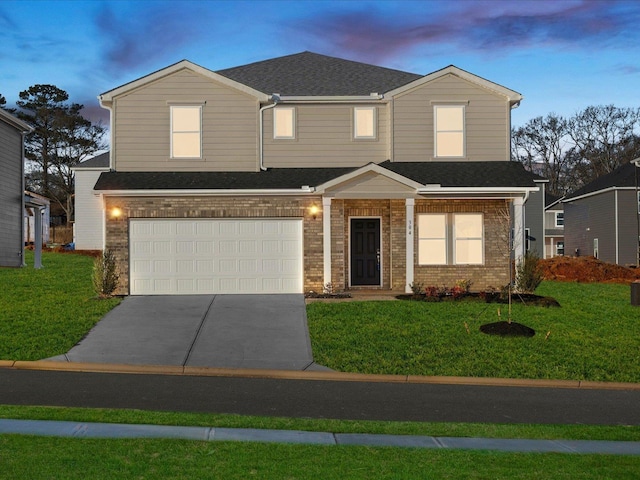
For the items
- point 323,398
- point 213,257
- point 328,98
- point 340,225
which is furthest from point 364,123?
point 323,398

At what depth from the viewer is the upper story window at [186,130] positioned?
851 inches

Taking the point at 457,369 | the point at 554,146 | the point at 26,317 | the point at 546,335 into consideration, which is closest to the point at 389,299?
the point at 546,335

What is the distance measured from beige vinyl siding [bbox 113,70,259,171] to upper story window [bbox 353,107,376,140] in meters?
3.23

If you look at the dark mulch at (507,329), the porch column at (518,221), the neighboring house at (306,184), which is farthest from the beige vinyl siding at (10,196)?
the dark mulch at (507,329)

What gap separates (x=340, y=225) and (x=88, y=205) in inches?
1032

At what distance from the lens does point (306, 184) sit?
20.8 meters

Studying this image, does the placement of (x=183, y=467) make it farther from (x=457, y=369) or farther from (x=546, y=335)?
(x=546, y=335)

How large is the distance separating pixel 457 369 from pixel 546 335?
3383 mm

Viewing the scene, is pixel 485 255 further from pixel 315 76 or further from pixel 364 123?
pixel 315 76

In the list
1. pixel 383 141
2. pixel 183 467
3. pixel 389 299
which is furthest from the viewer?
pixel 383 141

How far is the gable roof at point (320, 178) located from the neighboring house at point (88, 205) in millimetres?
21704

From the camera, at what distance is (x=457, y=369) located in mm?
13133

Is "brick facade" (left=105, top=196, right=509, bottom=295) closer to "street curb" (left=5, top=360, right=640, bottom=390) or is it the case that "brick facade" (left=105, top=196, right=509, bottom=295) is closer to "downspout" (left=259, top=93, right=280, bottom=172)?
"downspout" (left=259, top=93, right=280, bottom=172)

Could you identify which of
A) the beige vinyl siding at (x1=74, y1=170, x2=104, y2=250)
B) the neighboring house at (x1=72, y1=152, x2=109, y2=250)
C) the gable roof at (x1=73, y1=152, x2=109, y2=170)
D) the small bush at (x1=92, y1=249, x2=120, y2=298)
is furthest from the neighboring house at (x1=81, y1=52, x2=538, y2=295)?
the beige vinyl siding at (x1=74, y1=170, x2=104, y2=250)
